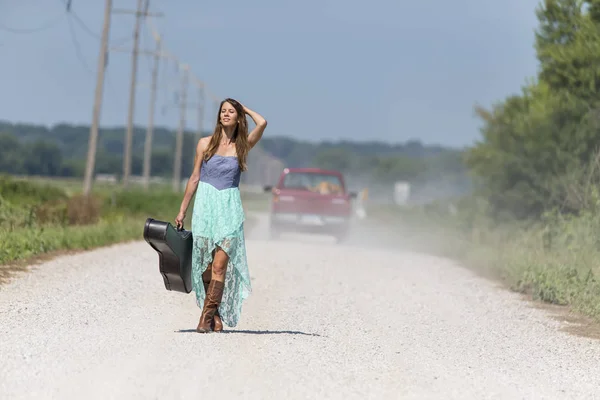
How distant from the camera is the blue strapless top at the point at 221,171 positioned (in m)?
9.96

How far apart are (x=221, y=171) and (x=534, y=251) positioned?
472 inches

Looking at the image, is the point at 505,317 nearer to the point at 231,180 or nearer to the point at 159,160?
the point at 231,180

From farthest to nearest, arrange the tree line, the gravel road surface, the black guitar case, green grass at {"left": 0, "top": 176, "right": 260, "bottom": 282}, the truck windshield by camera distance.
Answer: the truck windshield → the tree line → green grass at {"left": 0, "top": 176, "right": 260, "bottom": 282} → the black guitar case → the gravel road surface

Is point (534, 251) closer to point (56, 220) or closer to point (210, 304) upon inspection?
point (56, 220)

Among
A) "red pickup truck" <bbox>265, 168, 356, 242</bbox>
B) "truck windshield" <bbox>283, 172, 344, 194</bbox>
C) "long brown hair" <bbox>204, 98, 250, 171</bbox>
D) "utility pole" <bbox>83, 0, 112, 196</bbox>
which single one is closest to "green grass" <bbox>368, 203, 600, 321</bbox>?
"red pickup truck" <bbox>265, 168, 356, 242</bbox>

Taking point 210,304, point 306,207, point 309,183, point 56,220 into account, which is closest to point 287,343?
point 210,304

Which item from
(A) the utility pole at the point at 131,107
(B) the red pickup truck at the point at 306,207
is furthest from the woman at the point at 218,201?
(A) the utility pole at the point at 131,107

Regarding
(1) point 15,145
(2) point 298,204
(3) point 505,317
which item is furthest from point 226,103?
(1) point 15,145

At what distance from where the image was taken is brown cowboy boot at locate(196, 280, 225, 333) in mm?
10016

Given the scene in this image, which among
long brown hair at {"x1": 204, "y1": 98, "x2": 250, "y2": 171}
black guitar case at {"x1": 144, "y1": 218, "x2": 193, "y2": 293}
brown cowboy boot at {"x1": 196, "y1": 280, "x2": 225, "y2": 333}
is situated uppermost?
long brown hair at {"x1": 204, "y1": 98, "x2": 250, "y2": 171}

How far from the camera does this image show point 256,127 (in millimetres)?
10172

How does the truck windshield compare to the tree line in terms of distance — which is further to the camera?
the truck windshield

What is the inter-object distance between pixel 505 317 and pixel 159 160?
143063mm

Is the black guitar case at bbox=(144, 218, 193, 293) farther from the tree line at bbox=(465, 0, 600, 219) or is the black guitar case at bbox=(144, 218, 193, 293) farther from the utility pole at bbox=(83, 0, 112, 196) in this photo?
the utility pole at bbox=(83, 0, 112, 196)
